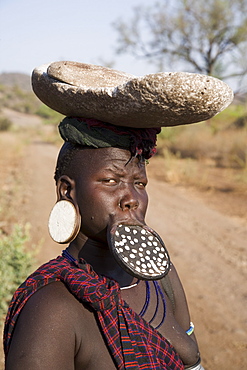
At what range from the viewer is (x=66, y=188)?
4.80ft

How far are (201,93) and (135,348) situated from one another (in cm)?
74

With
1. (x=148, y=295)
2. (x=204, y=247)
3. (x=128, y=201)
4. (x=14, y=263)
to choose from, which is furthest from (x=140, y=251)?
(x=204, y=247)

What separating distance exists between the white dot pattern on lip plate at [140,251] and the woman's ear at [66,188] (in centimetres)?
20

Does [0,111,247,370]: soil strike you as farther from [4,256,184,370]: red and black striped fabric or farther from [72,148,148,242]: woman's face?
[72,148,148,242]: woman's face

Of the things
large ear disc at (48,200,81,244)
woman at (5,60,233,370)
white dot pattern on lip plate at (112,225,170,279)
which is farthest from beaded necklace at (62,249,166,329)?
white dot pattern on lip plate at (112,225,170,279)

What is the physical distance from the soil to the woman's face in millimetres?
2394

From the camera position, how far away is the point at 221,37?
70.7 ft

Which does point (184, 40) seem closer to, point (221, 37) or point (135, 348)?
point (221, 37)

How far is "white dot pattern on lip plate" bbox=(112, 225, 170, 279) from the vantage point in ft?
4.15

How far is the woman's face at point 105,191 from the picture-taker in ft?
4.55

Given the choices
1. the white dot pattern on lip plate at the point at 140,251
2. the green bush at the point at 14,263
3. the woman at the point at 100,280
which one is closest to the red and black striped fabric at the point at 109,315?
the woman at the point at 100,280

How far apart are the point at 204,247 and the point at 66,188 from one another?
470 cm

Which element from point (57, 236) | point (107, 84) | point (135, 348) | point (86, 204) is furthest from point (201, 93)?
point (135, 348)

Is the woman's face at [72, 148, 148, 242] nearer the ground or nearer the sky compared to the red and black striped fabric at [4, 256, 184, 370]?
nearer the sky
